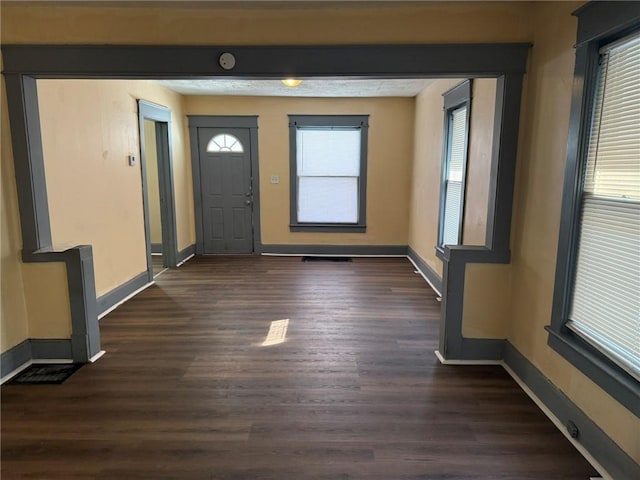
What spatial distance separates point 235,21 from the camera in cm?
273

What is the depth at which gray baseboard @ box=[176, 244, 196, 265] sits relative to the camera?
20.1ft

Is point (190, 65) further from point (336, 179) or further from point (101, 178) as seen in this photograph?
point (336, 179)

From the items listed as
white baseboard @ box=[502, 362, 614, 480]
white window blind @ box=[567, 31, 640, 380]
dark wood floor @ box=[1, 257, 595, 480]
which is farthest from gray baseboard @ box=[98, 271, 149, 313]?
white window blind @ box=[567, 31, 640, 380]

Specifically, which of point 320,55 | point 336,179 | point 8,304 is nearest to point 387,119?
point 336,179

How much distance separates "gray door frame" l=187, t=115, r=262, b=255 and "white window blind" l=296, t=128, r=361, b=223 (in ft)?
2.26

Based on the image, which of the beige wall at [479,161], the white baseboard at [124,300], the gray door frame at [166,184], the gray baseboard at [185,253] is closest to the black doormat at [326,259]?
the gray baseboard at [185,253]

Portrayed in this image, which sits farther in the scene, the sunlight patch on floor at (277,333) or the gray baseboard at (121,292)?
the gray baseboard at (121,292)

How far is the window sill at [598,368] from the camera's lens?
5.85 ft

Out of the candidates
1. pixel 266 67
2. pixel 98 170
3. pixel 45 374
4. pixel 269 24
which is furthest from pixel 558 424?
pixel 98 170

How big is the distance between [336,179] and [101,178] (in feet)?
11.7

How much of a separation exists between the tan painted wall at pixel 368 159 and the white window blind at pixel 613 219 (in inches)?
176

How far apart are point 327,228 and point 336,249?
38 centimetres

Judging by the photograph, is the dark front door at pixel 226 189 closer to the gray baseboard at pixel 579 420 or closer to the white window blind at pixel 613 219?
the gray baseboard at pixel 579 420

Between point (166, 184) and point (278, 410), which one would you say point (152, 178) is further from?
point (278, 410)
